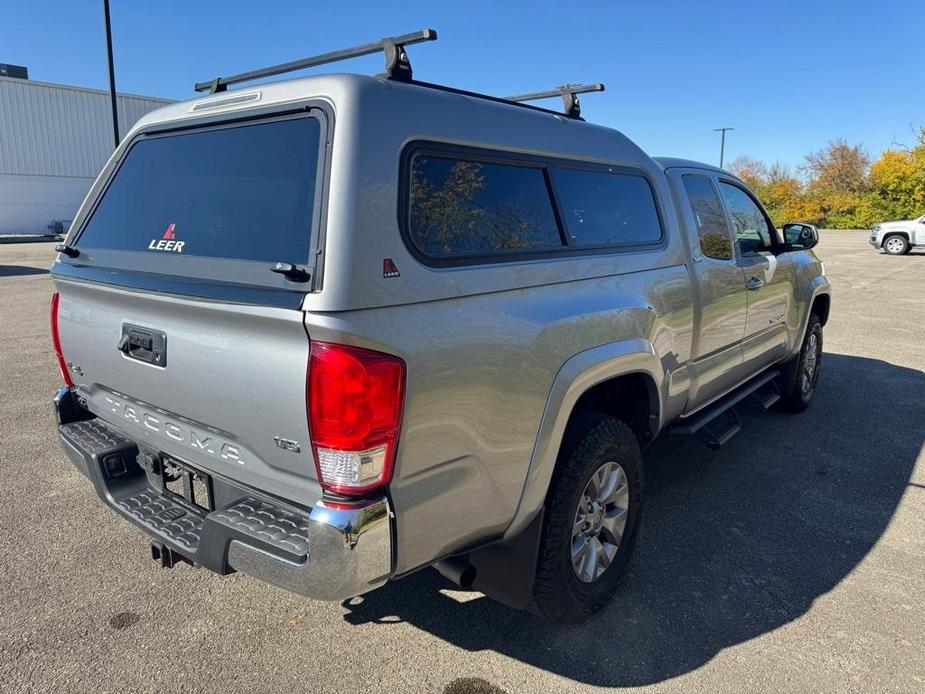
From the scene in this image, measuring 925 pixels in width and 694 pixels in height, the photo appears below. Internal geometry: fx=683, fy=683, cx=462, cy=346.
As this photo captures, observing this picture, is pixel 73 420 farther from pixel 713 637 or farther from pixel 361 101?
pixel 713 637

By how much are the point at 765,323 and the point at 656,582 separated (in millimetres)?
2339

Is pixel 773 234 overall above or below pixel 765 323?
above

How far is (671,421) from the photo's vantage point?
3797 mm

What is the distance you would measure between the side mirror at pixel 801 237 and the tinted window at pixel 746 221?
142 mm

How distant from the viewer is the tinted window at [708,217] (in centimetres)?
395

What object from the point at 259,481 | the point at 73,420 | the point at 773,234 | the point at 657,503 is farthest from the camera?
the point at 773,234

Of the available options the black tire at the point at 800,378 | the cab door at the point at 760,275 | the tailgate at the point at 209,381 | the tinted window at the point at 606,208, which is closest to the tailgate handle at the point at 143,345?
the tailgate at the point at 209,381

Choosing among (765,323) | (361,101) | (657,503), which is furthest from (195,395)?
(765,323)

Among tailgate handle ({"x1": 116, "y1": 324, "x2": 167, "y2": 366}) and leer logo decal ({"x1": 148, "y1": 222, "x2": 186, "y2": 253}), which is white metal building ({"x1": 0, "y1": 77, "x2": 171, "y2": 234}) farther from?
tailgate handle ({"x1": 116, "y1": 324, "x2": 167, "y2": 366})

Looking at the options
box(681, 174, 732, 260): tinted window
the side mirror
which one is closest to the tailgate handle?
Result: box(681, 174, 732, 260): tinted window

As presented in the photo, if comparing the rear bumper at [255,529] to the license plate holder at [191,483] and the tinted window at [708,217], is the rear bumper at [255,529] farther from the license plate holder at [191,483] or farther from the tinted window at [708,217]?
the tinted window at [708,217]

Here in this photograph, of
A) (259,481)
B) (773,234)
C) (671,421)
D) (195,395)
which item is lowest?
(671,421)

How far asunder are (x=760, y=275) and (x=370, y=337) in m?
3.51

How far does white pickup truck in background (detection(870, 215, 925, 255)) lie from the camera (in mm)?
22812
